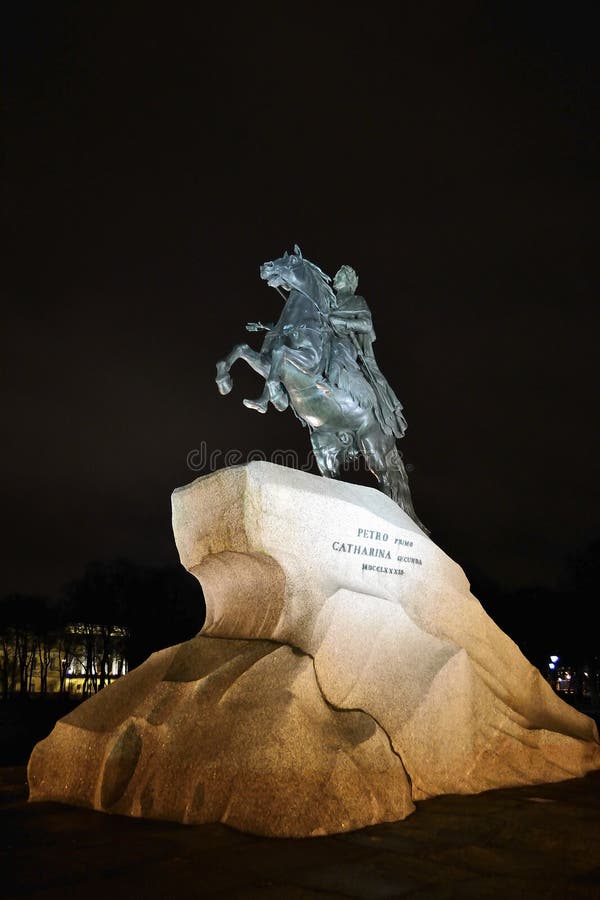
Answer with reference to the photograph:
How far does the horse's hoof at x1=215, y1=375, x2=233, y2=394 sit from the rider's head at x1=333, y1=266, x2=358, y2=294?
2.17 m

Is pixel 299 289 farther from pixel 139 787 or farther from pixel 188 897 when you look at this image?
pixel 188 897

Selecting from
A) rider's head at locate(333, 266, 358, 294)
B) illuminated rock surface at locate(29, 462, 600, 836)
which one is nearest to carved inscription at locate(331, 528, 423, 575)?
illuminated rock surface at locate(29, 462, 600, 836)

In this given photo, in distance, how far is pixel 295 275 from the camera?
10211 millimetres

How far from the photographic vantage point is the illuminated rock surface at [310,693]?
5.38 m

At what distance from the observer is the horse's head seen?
33.5 feet

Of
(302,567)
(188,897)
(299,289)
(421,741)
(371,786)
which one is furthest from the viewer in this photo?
(299,289)

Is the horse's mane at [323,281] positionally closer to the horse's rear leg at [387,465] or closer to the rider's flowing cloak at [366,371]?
the rider's flowing cloak at [366,371]

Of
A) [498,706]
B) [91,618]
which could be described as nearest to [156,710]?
[498,706]

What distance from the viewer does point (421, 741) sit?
21.5 ft

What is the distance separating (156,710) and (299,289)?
226 inches

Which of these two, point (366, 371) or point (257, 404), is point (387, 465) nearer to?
point (366, 371)

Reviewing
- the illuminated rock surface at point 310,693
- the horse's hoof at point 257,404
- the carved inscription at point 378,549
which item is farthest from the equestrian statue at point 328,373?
the illuminated rock surface at point 310,693

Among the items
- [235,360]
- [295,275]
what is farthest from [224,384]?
[295,275]

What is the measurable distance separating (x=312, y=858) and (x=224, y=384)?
6.35 metres
